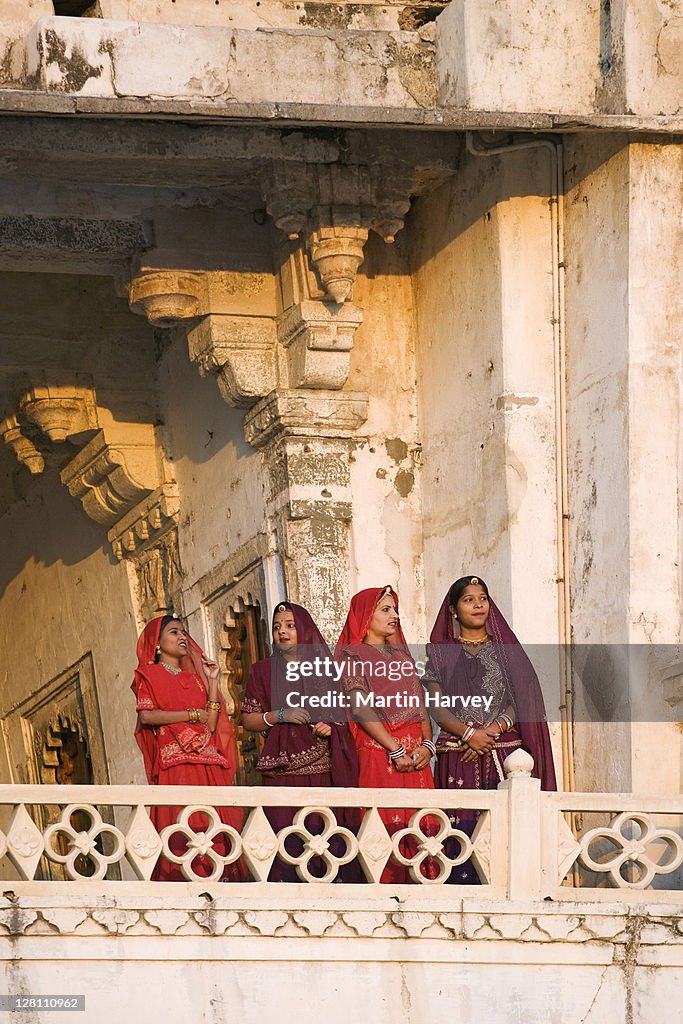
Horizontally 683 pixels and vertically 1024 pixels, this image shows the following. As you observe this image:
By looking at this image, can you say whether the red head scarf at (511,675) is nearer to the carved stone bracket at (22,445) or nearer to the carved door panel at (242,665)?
the carved door panel at (242,665)

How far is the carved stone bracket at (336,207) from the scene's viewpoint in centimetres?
973

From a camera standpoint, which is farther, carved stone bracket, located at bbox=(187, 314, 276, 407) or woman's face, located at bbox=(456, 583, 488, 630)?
carved stone bracket, located at bbox=(187, 314, 276, 407)

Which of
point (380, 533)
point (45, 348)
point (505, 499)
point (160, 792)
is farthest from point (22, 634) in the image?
point (160, 792)

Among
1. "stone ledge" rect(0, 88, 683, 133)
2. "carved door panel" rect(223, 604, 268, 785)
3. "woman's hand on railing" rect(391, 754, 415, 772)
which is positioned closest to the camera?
"woman's hand on railing" rect(391, 754, 415, 772)

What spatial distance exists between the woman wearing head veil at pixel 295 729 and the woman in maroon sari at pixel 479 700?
37 cm

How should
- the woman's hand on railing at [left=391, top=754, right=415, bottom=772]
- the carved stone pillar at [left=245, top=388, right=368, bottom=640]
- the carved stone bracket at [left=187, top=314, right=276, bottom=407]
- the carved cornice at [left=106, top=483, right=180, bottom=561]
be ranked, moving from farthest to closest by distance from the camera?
1. the carved cornice at [left=106, top=483, right=180, bottom=561]
2. the carved stone bracket at [left=187, top=314, right=276, bottom=407]
3. the carved stone pillar at [left=245, top=388, right=368, bottom=640]
4. the woman's hand on railing at [left=391, top=754, right=415, bottom=772]

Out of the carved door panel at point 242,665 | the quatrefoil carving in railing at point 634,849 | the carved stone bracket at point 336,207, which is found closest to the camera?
the quatrefoil carving in railing at point 634,849

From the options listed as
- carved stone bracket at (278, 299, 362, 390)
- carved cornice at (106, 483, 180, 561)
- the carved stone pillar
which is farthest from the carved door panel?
carved stone bracket at (278, 299, 362, 390)

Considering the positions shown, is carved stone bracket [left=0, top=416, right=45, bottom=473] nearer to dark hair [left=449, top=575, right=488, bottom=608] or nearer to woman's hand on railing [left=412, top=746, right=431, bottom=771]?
dark hair [left=449, top=575, right=488, bottom=608]

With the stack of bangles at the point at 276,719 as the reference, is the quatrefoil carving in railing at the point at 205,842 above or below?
below

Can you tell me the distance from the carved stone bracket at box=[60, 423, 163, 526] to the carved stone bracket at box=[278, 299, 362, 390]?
1.99m

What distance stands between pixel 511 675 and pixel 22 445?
482 cm

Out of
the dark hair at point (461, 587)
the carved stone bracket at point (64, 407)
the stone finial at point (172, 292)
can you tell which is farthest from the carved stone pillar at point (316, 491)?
the carved stone bracket at point (64, 407)

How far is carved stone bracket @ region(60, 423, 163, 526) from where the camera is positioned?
12.0 m
